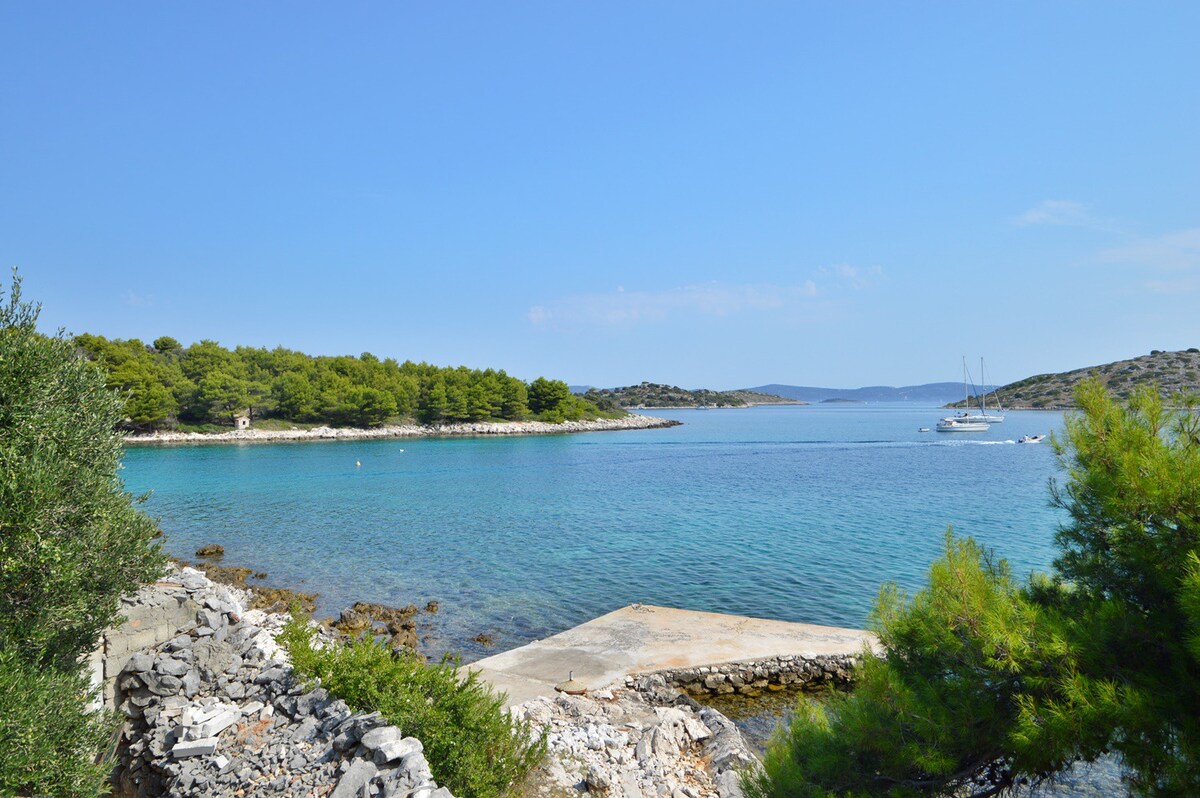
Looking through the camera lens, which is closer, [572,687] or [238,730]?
[238,730]

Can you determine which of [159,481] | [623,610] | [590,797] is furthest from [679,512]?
[159,481]

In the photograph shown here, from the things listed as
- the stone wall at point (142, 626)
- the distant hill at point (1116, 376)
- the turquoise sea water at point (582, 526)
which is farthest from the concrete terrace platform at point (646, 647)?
the distant hill at point (1116, 376)

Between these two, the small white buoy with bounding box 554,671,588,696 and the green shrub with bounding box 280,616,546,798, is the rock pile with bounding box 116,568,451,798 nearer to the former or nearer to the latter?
the green shrub with bounding box 280,616,546,798

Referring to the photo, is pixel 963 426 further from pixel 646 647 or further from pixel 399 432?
pixel 646 647

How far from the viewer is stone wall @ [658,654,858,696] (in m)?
14.4

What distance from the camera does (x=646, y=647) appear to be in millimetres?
15852

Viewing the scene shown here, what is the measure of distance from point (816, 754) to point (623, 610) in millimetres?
13311

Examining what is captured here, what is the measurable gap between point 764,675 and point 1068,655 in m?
10.9

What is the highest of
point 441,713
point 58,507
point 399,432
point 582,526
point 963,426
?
point 58,507

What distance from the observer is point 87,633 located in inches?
360

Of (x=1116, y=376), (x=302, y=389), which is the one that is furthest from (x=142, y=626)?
(x=1116, y=376)

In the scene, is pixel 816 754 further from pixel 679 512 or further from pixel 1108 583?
pixel 679 512

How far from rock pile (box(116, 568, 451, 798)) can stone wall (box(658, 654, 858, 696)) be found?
25.4 ft

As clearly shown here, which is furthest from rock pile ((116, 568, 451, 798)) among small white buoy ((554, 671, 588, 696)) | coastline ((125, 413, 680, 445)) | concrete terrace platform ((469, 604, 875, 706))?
coastline ((125, 413, 680, 445))
